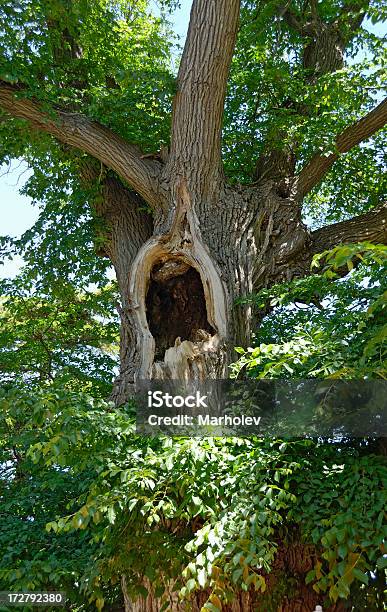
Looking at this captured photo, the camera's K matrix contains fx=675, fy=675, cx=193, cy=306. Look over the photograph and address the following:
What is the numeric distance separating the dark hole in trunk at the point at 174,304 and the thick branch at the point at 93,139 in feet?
2.56

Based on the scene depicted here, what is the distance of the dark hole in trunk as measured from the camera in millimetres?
5723

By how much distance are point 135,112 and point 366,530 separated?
4.36 metres

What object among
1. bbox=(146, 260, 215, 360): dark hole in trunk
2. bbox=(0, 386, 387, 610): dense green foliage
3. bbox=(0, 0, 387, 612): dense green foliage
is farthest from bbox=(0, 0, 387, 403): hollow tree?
bbox=(0, 386, 387, 610): dense green foliage

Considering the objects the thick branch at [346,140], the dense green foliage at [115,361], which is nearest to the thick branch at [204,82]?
the dense green foliage at [115,361]

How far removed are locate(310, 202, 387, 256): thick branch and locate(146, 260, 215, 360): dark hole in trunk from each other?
1.32 meters

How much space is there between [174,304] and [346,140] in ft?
7.89

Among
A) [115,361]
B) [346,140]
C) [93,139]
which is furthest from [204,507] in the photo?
[115,361]

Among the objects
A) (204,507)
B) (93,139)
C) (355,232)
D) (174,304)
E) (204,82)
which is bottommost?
(204,507)

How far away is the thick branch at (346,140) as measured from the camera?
20.9 ft

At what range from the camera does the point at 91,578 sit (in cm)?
408

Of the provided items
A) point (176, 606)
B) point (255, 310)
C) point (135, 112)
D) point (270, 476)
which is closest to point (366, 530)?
point (270, 476)

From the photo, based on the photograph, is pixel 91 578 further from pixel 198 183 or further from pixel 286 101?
pixel 286 101

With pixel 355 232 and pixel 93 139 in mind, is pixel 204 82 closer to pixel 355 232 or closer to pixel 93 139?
pixel 93 139

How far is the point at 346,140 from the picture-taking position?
6.59 metres
